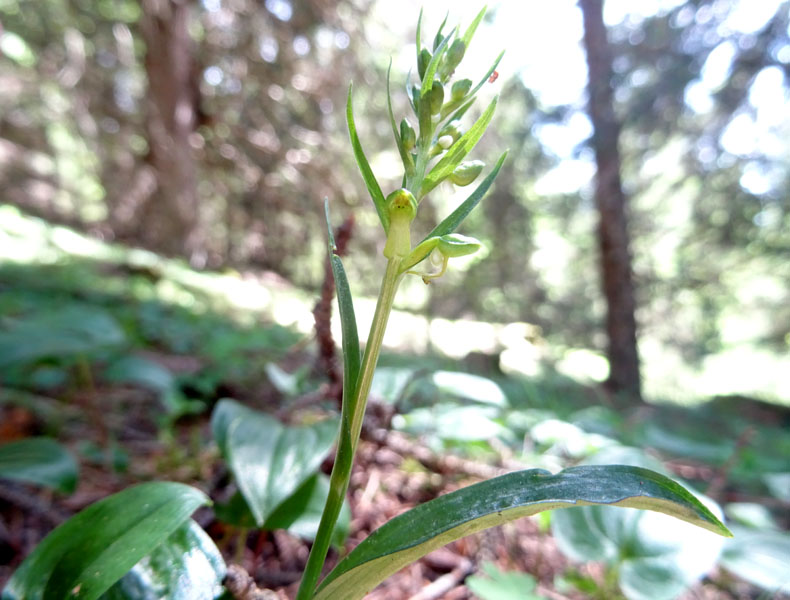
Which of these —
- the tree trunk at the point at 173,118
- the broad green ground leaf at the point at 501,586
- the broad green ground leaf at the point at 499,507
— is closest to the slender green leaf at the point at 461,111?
the broad green ground leaf at the point at 499,507

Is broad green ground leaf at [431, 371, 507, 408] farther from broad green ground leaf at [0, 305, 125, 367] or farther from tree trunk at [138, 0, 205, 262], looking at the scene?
tree trunk at [138, 0, 205, 262]

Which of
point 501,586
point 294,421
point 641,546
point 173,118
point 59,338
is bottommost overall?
point 501,586

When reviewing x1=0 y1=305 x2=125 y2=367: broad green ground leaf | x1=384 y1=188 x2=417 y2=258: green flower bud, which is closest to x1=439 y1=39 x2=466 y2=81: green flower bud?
x1=384 y1=188 x2=417 y2=258: green flower bud

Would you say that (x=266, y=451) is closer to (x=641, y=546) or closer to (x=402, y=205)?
(x=402, y=205)

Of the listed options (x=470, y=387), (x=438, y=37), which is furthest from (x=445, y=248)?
(x=470, y=387)

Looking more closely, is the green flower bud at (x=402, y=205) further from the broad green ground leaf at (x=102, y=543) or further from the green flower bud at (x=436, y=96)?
the broad green ground leaf at (x=102, y=543)

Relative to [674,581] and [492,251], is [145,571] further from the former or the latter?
[492,251]
